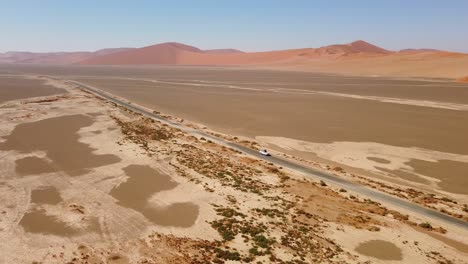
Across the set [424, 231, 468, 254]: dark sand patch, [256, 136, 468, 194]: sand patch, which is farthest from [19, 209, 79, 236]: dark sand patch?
[256, 136, 468, 194]: sand patch

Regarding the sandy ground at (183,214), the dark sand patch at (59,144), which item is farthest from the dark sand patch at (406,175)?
the dark sand patch at (59,144)

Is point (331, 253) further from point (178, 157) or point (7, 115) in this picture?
point (7, 115)

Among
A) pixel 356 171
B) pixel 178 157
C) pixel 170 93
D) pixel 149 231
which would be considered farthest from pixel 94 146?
pixel 170 93

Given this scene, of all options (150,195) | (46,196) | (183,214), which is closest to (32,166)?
(46,196)

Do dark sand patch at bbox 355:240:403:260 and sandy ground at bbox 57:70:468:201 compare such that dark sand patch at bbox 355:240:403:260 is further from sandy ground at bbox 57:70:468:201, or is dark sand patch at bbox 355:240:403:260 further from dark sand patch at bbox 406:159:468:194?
dark sand patch at bbox 406:159:468:194

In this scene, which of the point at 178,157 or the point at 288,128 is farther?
Result: the point at 288,128

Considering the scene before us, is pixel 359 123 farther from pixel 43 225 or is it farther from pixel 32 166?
pixel 43 225
